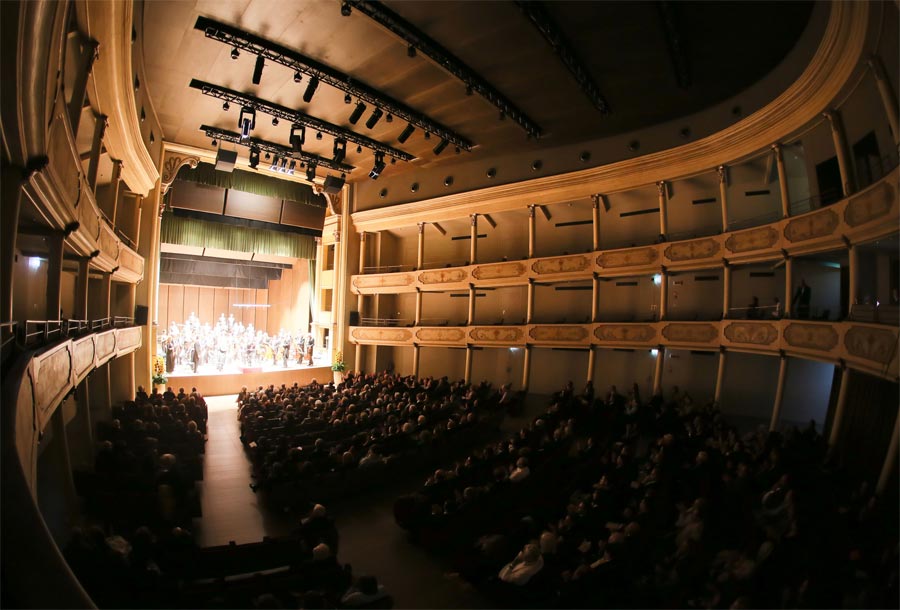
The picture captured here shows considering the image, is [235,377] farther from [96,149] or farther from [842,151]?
[842,151]

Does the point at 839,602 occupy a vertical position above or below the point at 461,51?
below

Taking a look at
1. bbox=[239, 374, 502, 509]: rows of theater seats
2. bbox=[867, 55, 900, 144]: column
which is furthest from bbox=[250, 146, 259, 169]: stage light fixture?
bbox=[867, 55, 900, 144]: column

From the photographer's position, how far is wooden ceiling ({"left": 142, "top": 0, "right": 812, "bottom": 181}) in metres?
8.56

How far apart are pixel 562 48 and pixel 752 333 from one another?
7396mm

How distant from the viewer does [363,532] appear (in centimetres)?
707

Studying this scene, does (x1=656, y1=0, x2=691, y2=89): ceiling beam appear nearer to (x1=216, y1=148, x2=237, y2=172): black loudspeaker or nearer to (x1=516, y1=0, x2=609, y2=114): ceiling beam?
(x1=516, y1=0, x2=609, y2=114): ceiling beam

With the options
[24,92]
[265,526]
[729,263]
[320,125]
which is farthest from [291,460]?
[729,263]

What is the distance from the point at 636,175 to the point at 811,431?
26.5ft

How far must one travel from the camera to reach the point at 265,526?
23.1 ft

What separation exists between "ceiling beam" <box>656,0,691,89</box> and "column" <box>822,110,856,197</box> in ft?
8.98

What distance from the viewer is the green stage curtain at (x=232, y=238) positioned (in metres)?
17.6

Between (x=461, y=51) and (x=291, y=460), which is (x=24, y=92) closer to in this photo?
(x=291, y=460)

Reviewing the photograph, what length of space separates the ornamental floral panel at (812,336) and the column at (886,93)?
3.16 metres

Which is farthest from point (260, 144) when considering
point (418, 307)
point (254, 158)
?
point (418, 307)
